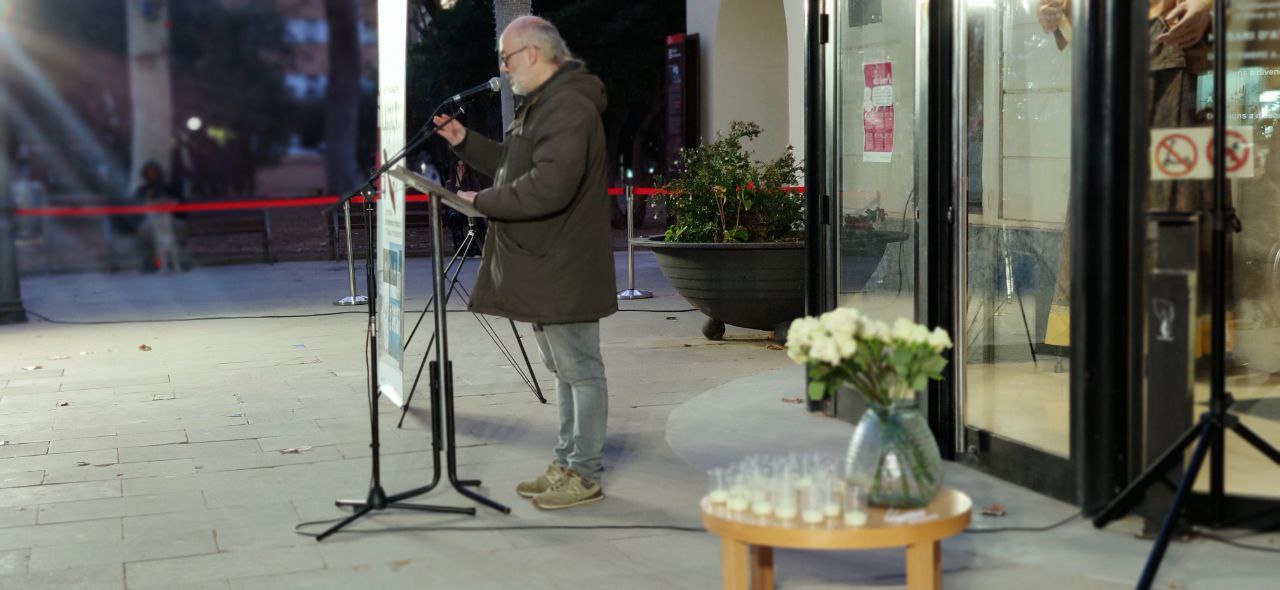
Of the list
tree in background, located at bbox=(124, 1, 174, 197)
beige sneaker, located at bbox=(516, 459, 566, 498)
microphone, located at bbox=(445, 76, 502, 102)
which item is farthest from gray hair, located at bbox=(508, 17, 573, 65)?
tree in background, located at bbox=(124, 1, 174, 197)

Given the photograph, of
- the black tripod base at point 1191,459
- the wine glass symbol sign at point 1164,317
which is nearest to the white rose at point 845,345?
the black tripod base at point 1191,459

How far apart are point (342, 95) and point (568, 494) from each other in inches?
1835

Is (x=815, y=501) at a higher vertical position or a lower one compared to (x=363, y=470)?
higher

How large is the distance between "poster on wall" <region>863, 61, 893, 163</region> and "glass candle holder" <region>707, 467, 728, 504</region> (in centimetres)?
303

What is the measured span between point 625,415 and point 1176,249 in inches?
131

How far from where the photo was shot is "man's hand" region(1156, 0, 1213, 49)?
562 cm

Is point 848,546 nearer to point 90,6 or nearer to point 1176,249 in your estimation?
point 1176,249

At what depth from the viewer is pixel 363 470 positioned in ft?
19.9

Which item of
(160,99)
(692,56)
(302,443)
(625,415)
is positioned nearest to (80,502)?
(302,443)

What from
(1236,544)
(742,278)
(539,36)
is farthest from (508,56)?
(742,278)

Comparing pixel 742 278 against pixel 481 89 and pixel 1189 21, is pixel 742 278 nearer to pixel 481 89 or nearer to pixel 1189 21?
pixel 1189 21

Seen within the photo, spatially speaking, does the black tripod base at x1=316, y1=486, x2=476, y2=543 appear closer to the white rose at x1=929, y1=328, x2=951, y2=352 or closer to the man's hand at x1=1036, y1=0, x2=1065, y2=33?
the white rose at x1=929, y1=328, x2=951, y2=352

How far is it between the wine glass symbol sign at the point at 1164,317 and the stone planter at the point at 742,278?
14.1 ft

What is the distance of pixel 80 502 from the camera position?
5543mm
